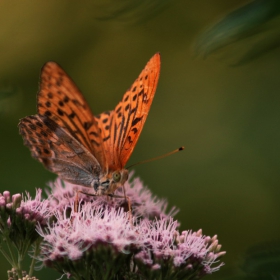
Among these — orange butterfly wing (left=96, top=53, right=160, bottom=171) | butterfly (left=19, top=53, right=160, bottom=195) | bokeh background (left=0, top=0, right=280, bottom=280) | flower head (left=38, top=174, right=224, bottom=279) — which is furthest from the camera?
bokeh background (left=0, top=0, right=280, bottom=280)

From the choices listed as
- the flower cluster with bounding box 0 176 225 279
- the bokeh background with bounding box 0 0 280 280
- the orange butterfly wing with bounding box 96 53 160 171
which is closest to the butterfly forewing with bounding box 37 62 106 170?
the orange butterfly wing with bounding box 96 53 160 171

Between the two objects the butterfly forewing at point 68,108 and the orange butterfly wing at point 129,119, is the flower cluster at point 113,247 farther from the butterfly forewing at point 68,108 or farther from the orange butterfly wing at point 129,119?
the butterfly forewing at point 68,108

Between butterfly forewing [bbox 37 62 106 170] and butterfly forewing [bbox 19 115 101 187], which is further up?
butterfly forewing [bbox 37 62 106 170]

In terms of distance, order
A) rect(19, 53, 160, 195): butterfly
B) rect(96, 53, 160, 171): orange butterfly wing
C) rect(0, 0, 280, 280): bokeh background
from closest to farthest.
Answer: rect(96, 53, 160, 171): orange butterfly wing
rect(19, 53, 160, 195): butterfly
rect(0, 0, 280, 280): bokeh background

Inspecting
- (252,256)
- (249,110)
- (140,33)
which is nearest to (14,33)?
(140,33)

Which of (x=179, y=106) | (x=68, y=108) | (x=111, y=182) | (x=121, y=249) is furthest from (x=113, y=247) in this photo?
(x=179, y=106)

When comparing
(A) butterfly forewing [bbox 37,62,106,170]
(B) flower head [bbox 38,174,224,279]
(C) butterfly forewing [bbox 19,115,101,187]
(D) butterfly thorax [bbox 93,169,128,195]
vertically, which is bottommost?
(B) flower head [bbox 38,174,224,279]

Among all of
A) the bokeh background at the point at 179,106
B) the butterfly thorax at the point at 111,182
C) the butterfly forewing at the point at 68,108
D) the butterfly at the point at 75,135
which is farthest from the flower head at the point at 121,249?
the bokeh background at the point at 179,106

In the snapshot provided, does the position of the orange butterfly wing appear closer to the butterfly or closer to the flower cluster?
the butterfly
